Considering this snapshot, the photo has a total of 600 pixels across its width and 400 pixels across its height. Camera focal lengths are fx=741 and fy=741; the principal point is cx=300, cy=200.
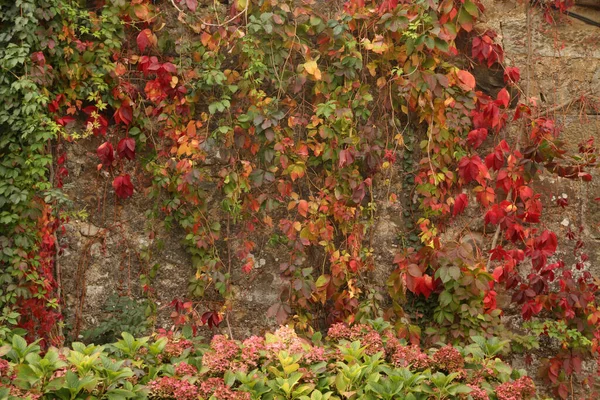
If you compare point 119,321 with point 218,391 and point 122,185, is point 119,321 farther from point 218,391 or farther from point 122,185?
point 218,391

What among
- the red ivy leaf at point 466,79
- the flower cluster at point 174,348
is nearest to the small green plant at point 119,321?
the flower cluster at point 174,348

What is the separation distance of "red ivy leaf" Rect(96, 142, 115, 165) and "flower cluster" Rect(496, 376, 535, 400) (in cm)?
234

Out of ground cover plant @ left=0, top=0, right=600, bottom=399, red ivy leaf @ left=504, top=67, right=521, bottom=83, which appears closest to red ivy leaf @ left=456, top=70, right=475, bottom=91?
ground cover plant @ left=0, top=0, right=600, bottom=399

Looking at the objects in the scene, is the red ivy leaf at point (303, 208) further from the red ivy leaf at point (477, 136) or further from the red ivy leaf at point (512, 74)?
the red ivy leaf at point (512, 74)

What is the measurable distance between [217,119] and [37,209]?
1084 millimetres

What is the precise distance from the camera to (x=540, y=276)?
4.06 m

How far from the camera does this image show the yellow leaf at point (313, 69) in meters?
3.91

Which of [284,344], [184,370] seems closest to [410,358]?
[284,344]

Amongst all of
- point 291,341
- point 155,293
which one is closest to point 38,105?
point 155,293

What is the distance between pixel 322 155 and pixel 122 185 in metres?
1.09

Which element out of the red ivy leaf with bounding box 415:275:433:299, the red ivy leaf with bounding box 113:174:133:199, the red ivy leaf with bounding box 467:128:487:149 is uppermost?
the red ivy leaf with bounding box 467:128:487:149

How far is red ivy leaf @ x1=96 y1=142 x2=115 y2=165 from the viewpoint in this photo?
3.90m

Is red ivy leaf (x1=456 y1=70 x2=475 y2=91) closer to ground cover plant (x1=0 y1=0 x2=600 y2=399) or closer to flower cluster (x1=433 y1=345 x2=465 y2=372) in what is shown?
ground cover plant (x1=0 y1=0 x2=600 y2=399)

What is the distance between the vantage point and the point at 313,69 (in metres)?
3.92
